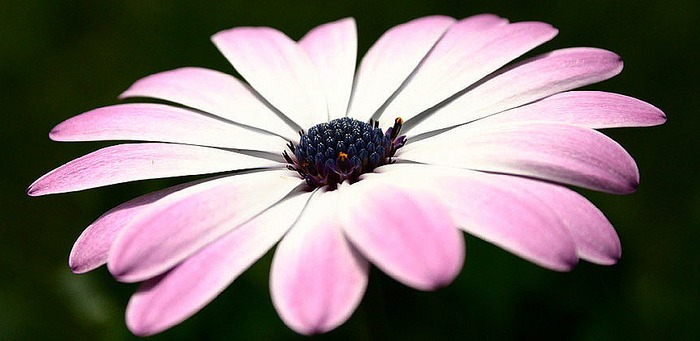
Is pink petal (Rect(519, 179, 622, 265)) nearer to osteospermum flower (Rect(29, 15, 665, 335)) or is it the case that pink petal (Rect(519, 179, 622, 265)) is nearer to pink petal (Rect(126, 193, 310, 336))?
osteospermum flower (Rect(29, 15, 665, 335))

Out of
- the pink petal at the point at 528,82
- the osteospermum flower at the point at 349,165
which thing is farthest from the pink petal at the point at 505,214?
the pink petal at the point at 528,82

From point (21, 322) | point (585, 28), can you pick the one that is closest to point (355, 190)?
point (21, 322)

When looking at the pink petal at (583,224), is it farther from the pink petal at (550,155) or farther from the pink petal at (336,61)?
the pink petal at (336,61)

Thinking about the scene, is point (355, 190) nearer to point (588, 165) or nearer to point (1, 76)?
point (588, 165)

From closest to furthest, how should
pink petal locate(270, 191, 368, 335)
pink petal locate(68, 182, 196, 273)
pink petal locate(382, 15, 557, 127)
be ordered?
pink petal locate(270, 191, 368, 335)
pink petal locate(68, 182, 196, 273)
pink petal locate(382, 15, 557, 127)

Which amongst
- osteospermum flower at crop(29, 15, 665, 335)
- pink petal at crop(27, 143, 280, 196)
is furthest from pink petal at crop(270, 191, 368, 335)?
pink petal at crop(27, 143, 280, 196)
